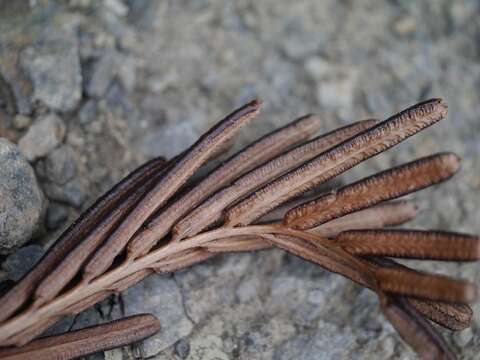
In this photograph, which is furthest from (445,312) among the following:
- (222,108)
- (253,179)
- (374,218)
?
(222,108)

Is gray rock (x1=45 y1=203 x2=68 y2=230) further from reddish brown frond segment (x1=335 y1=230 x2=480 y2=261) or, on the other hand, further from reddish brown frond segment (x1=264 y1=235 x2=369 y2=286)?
reddish brown frond segment (x1=335 y1=230 x2=480 y2=261)

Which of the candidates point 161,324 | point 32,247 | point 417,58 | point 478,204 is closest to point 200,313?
point 161,324

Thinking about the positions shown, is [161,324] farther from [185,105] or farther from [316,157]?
[185,105]

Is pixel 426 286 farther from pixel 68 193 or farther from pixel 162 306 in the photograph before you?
pixel 68 193

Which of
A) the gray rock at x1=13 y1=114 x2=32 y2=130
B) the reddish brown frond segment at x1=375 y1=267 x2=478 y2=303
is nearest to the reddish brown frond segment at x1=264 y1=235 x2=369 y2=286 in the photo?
the reddish brown frond segment at x1=375 y1=267 x2=478 y2=303

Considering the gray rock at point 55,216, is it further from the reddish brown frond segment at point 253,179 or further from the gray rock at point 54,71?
the reddish brown frond segment at point 253,179
